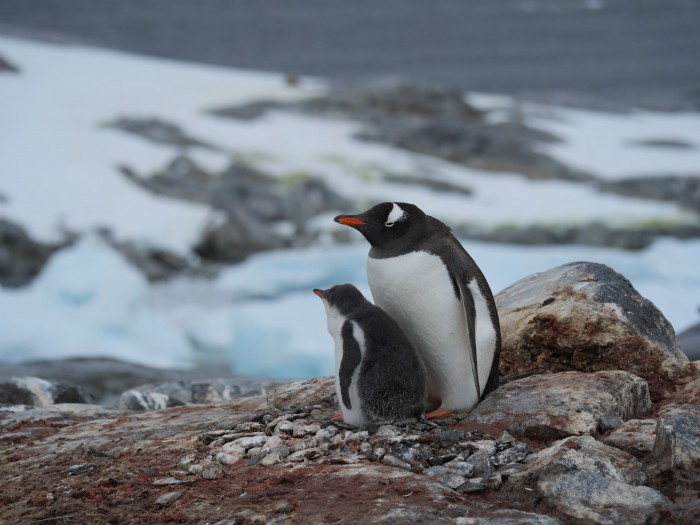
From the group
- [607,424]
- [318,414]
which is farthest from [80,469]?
[607,424]

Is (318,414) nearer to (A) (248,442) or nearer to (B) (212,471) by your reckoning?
(A) (248,442)

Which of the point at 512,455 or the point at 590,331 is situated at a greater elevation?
the point at 590,331

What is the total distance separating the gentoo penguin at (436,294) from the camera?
3.27 metres

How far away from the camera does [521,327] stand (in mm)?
3674

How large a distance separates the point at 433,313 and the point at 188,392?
2.06 meters

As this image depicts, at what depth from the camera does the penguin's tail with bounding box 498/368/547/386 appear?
348cm

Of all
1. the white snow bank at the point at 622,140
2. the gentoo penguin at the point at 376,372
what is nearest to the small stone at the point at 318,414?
the gentoo penguin at the point at 376,372

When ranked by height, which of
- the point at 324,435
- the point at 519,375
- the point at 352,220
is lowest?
the point at 324,435

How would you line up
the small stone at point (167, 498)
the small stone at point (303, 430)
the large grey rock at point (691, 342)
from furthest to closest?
the large grey rock at point (691, 342) < the small stone at point (303, 430) < the small stone at point (167, 498)

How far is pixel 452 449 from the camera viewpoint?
2801 mm

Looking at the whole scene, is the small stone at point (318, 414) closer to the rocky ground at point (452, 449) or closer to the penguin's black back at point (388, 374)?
the rocky ground at point (452, 449)

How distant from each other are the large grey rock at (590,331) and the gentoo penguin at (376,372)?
70cm

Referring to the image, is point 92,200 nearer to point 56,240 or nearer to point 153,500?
point 56,240

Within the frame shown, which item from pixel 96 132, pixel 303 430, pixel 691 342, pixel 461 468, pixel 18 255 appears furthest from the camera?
pixel 96 132
